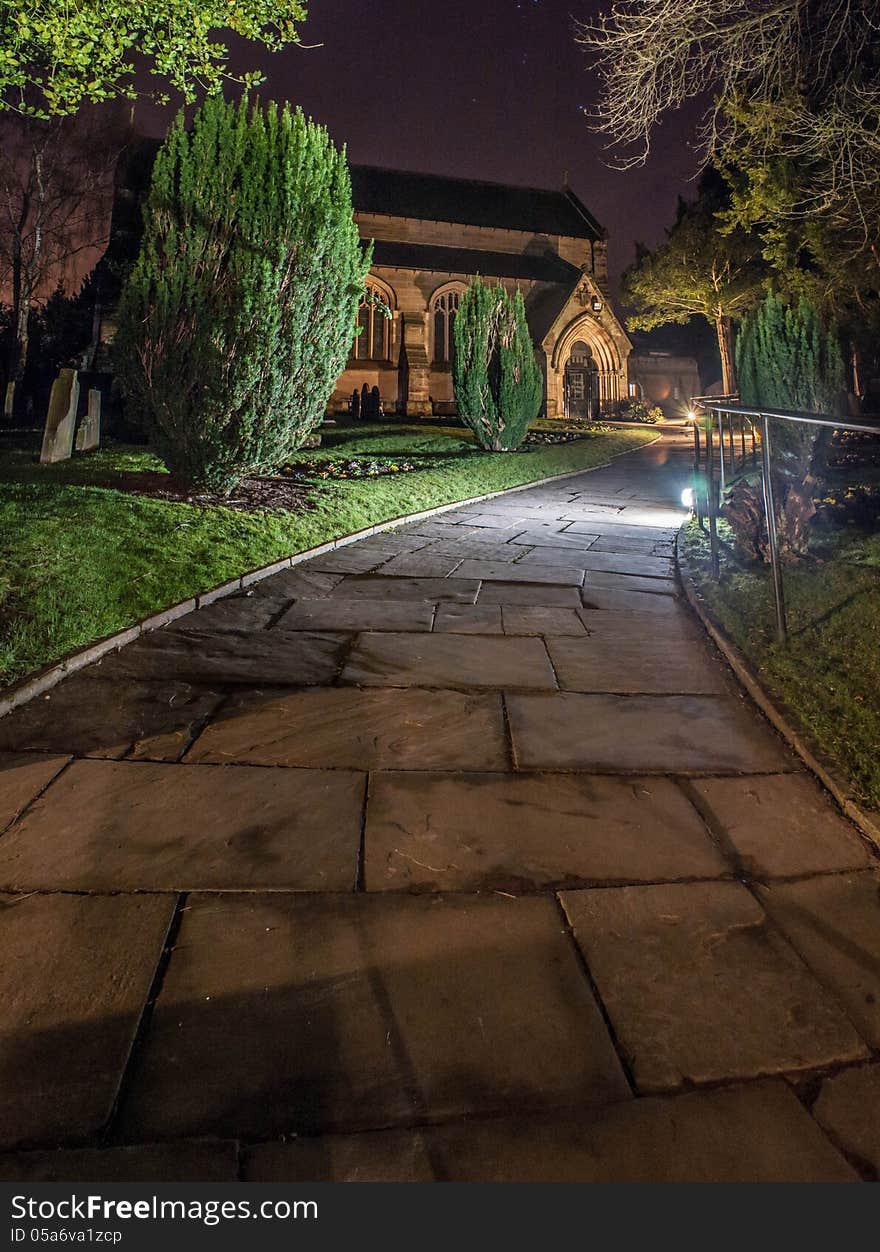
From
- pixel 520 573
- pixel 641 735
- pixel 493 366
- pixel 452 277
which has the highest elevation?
pixel 452 277

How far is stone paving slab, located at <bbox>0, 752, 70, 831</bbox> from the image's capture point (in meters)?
2.56

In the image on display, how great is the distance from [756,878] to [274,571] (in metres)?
5.28

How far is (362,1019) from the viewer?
1664mm

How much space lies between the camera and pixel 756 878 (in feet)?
7.41

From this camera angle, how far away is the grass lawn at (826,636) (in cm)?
322

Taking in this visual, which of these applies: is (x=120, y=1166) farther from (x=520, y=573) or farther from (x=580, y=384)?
(x=580, y=384)

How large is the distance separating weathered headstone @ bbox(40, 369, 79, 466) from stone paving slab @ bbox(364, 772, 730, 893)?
9923 millimetres

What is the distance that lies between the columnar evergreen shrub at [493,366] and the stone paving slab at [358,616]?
547 inches

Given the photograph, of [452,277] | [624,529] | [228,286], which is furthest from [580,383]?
[228,286]

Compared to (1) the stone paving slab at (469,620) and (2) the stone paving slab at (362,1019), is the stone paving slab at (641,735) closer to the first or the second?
(2) the stone paving slab at (362,1019)

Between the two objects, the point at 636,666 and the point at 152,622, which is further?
the point at 152,622

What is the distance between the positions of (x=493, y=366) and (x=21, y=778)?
17652 millimetres

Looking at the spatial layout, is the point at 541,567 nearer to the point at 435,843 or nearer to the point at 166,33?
the point at 435,843

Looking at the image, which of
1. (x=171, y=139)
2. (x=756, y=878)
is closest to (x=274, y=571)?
(x=756, y=878)
